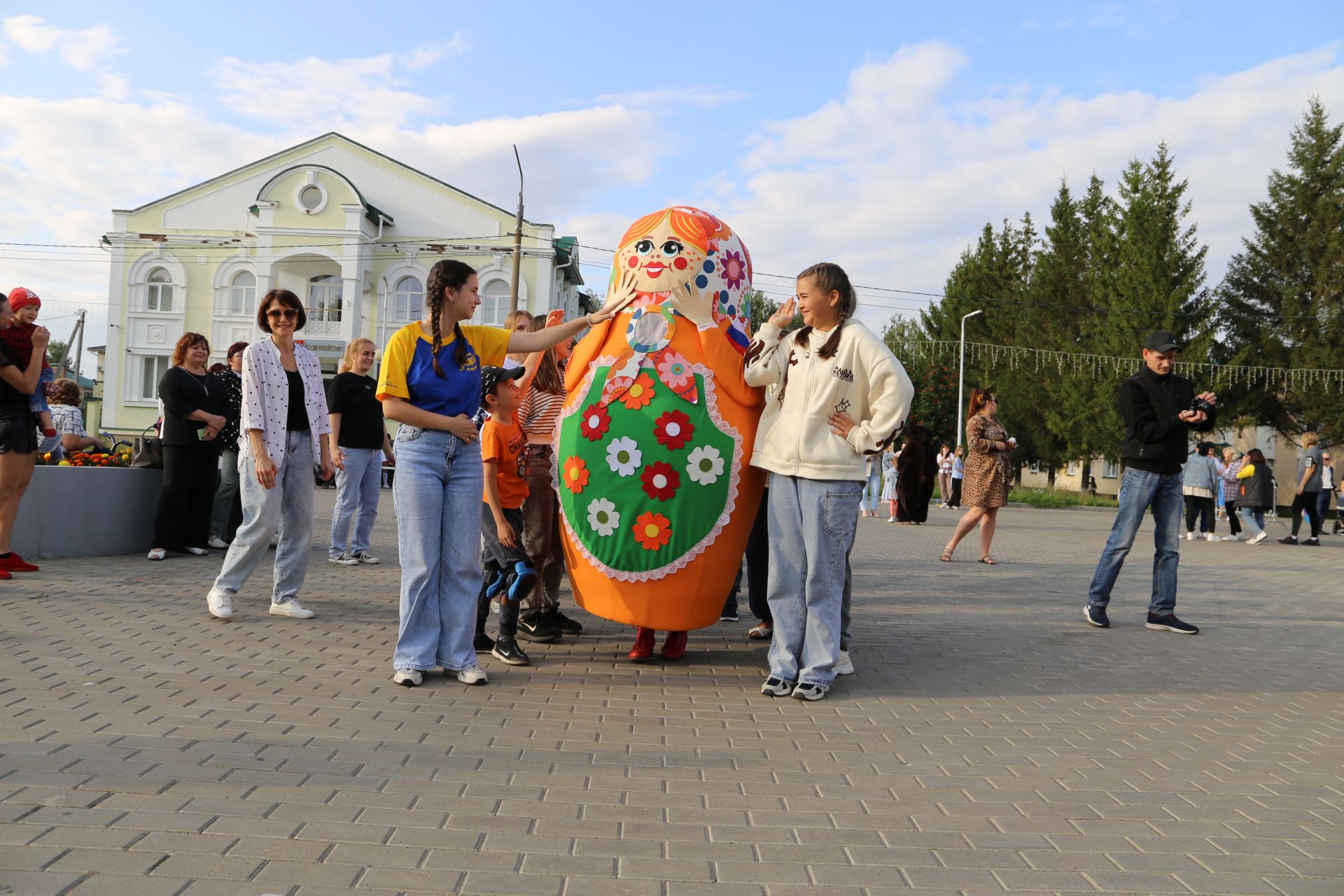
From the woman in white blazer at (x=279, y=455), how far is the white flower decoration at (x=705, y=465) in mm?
2786

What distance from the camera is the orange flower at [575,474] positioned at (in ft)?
17.2

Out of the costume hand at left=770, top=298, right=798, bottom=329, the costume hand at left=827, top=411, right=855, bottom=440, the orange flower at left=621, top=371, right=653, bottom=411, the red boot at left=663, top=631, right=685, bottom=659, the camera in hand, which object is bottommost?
the red boot at left=663, top=631, right=685, bottom=659

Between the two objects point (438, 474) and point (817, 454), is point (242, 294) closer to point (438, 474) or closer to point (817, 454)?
point (438, 474)

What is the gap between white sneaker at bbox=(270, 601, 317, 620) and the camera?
644 cm

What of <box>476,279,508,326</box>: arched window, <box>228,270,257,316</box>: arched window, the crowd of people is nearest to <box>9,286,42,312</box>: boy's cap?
the crowd of people

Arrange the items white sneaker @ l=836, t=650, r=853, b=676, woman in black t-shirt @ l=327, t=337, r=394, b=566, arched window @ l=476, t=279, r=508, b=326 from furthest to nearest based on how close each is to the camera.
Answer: arched window @ l=476, t=279, r=508, b=326 → woman in black t-shirt @ l=327, t=337, r=394, b=566 → white sneaker @ l=836, t=650, r=853, b=676

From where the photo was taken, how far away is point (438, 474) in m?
4.88

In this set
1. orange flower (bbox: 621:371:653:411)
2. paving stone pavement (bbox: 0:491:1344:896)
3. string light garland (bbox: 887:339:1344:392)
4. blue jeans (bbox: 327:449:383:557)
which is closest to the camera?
paving stone pavement (bbox: 0:491:1344:896)

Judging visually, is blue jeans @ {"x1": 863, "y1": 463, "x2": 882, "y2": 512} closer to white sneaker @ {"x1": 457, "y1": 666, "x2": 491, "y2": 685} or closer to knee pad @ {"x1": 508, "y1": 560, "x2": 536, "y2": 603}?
knee pad @ {"x1": 508, "y1": 560, "x2": 536, "y2": 603}

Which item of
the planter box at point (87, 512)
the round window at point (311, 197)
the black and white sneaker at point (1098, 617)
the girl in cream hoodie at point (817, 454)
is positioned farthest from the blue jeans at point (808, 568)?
the round window at point (311, 197)

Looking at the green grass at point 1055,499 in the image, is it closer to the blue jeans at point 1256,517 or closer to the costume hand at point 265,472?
the blue jeans at point 1256,517

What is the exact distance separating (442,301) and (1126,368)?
36972 mm

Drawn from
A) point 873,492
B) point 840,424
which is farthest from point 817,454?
point 873,492

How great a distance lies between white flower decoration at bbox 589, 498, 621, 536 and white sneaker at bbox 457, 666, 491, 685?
91cm
